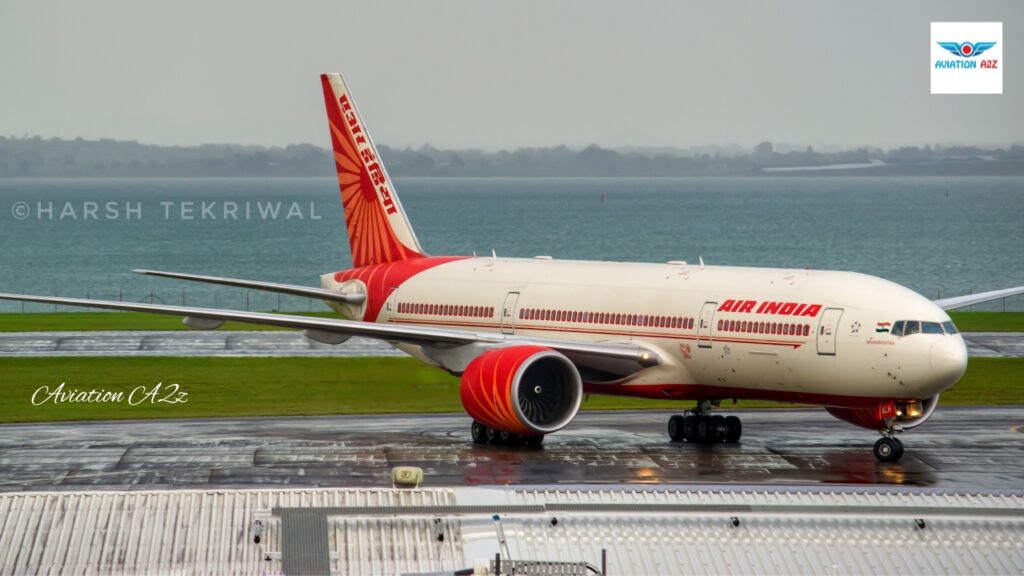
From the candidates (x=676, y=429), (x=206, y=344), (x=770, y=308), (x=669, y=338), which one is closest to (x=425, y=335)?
(x=669, y=338)

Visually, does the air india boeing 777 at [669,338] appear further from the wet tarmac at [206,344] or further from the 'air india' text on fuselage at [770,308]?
the wet tarmac at [206,344]

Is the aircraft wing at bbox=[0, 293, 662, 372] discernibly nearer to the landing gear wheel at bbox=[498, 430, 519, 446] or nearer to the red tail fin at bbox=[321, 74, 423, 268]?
the landing gear wheel at bbox=[498, 430, 519, 446]

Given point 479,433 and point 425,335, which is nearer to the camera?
point 479,433

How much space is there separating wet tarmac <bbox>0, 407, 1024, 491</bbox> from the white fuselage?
6.42 ft

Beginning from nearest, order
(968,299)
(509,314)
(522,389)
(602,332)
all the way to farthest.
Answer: (522,389) → (602,332) → (509,314) → (968,299)

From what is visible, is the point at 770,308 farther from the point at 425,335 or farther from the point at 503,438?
the point at 425,335

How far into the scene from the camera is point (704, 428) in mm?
45906

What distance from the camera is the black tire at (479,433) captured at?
149ft

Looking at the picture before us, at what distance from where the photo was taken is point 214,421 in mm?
50906

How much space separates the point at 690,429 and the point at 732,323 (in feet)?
13.0

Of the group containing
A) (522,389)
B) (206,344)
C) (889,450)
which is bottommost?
(206,344)

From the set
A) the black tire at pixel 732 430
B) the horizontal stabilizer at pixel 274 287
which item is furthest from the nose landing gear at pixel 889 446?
the horizontal stabilizer at pixel 274 287

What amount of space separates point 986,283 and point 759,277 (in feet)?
485

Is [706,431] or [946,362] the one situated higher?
[946,362]
